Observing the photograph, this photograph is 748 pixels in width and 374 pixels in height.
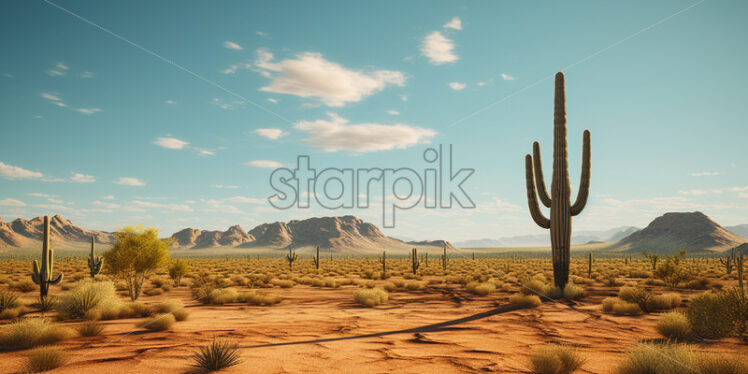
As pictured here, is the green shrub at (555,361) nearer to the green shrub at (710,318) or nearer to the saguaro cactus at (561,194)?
the green shrub at (710,318)

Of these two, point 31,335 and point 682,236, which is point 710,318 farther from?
point 682,236

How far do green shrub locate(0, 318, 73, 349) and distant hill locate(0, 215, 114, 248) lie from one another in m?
170

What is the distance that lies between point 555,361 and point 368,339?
4775 mm

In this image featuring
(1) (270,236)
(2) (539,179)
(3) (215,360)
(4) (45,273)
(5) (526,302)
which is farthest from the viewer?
(1) (270,236)

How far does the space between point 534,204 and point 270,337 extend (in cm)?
1490

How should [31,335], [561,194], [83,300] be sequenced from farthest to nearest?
[561,194] → [83,300] → [31,335]

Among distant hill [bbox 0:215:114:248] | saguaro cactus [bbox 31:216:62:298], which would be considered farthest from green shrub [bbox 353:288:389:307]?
distant hill [bbox 0:215:114:248]

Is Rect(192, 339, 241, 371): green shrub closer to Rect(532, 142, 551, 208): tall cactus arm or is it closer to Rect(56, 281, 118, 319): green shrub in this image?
Rect(56, 281, 118, 319): green shrub

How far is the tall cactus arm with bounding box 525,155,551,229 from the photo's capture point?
20.0 meters

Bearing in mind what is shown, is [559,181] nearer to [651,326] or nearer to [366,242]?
[651,326]

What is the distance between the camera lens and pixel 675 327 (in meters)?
10.5

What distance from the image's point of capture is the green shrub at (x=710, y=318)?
33.8 feet

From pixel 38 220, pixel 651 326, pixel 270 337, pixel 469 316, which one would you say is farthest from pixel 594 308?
pixel 38 220

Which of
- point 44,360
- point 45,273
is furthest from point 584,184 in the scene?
point 45,273
